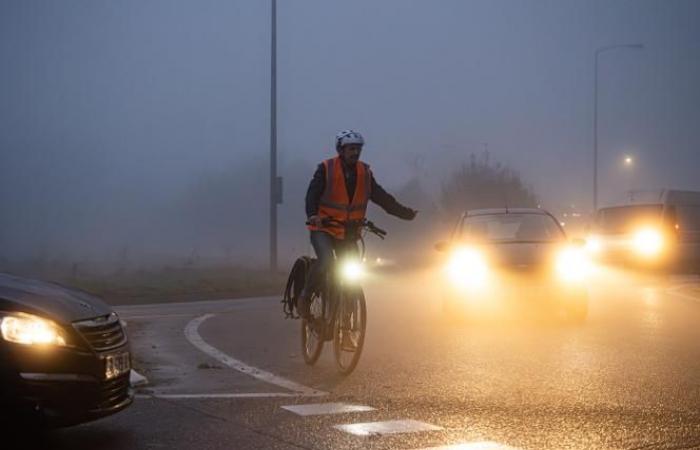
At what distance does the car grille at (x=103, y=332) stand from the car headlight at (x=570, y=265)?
29.3ft

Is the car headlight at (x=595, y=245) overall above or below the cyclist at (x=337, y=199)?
below

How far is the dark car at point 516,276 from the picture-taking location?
14.0 metres

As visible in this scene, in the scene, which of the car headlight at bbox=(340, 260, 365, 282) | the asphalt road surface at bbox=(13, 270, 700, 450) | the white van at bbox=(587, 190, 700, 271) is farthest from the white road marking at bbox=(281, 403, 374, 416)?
the white van at bbox=(587, 190, 700, 271)

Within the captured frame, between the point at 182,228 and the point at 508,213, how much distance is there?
2445 inches

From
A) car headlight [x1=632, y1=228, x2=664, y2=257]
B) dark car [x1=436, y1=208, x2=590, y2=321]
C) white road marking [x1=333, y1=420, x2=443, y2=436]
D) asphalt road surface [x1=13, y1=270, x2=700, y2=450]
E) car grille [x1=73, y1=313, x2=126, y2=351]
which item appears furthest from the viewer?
car headlight [x1=632, y1=228, x2=664, y2=257]

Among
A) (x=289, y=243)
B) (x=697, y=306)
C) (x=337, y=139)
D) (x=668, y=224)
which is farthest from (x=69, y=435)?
(x=289, y=243)

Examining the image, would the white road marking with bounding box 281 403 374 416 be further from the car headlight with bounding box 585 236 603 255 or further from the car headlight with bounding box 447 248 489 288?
the car headlight with bounding box 585 236 603 255

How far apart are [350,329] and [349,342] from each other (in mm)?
112

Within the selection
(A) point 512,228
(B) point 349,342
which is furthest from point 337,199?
(A) point 512,228

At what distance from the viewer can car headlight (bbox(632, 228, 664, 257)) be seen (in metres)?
29.5

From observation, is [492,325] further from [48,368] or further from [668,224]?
[668,224]

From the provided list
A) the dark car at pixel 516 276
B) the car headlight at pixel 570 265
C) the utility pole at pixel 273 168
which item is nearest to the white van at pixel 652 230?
the utility pole at pixel 273 168

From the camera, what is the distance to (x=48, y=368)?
5.47 m

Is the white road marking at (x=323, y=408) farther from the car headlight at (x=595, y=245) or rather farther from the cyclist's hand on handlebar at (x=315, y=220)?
the car headlight at (x=595, y=245)
